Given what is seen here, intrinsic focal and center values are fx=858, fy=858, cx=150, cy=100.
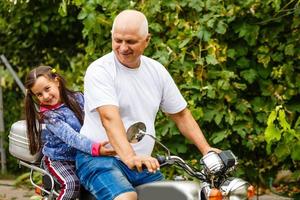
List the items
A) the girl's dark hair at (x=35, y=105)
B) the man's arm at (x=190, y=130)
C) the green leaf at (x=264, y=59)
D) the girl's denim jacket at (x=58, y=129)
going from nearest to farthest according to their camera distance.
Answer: the man's arm at (x=190, y=130)
the girl's denim jacket at (x=58, y=129)
the girl's dark hair at (x=35, y=105)
the green leaf at (x=264, y=59)

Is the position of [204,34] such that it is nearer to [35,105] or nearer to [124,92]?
[35,105]

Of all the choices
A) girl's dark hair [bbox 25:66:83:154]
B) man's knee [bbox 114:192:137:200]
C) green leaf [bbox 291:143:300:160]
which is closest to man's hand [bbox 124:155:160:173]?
man's knee [bbox 114:192:137:200]

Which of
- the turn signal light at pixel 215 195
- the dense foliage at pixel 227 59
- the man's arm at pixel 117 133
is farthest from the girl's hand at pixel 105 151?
the dense foliage at pixel 227 59

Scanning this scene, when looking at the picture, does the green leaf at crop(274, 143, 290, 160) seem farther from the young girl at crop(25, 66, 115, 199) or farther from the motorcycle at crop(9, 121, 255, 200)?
the motorcycle at crop(9, 121, 255, 200)

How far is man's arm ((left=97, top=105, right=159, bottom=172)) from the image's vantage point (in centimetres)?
372

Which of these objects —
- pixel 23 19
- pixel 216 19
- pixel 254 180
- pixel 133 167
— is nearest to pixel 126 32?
pixel 133 167

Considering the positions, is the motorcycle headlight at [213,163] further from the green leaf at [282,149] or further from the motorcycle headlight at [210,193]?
the green leaf at [282,149]

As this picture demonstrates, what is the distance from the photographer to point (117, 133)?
3.81 m

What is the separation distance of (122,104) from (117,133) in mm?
237

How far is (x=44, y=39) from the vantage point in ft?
33.9

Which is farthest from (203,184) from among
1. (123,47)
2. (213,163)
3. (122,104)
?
(123,47)

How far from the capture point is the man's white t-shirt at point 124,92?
395cm

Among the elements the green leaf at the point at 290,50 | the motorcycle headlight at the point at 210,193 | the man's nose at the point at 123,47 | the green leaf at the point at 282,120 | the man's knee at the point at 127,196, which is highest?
the man's nose at the point at 123,47

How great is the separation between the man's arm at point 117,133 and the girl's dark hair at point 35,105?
826 millimetres
